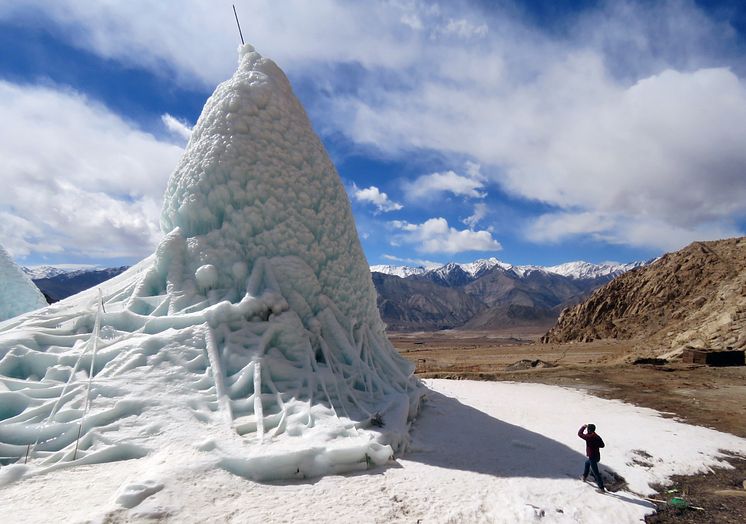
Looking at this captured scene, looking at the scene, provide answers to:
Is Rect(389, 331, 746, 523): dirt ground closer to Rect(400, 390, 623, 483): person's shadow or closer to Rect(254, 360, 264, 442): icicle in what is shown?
Rect(400, 390, 623, 483): person's shadow

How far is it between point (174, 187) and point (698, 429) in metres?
13.8

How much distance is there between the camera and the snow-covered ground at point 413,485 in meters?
4.50

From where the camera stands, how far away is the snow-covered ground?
450 cm

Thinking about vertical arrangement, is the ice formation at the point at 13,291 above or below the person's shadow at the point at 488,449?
above

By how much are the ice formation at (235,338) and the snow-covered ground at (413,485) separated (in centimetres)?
26

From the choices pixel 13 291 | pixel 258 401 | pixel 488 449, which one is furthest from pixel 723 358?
pixel 13 291

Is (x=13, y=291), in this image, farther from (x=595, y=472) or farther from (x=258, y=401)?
(x=595, y=472)

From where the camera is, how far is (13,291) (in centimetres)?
1237

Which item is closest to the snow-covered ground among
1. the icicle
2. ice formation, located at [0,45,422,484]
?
ice formation, located at [0,45,422,484]

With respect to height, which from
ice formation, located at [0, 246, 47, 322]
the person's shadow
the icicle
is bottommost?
the person's shadow

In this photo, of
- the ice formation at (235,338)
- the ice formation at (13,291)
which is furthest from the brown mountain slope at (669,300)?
the ice formation at (13,291)

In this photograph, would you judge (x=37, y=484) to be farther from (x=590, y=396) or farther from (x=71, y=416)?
(x=590, y=396)

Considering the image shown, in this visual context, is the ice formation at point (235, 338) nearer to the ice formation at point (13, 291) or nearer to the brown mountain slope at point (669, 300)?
the ice formation at point (13, 291)

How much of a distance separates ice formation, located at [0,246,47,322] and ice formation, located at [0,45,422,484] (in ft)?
18.8
